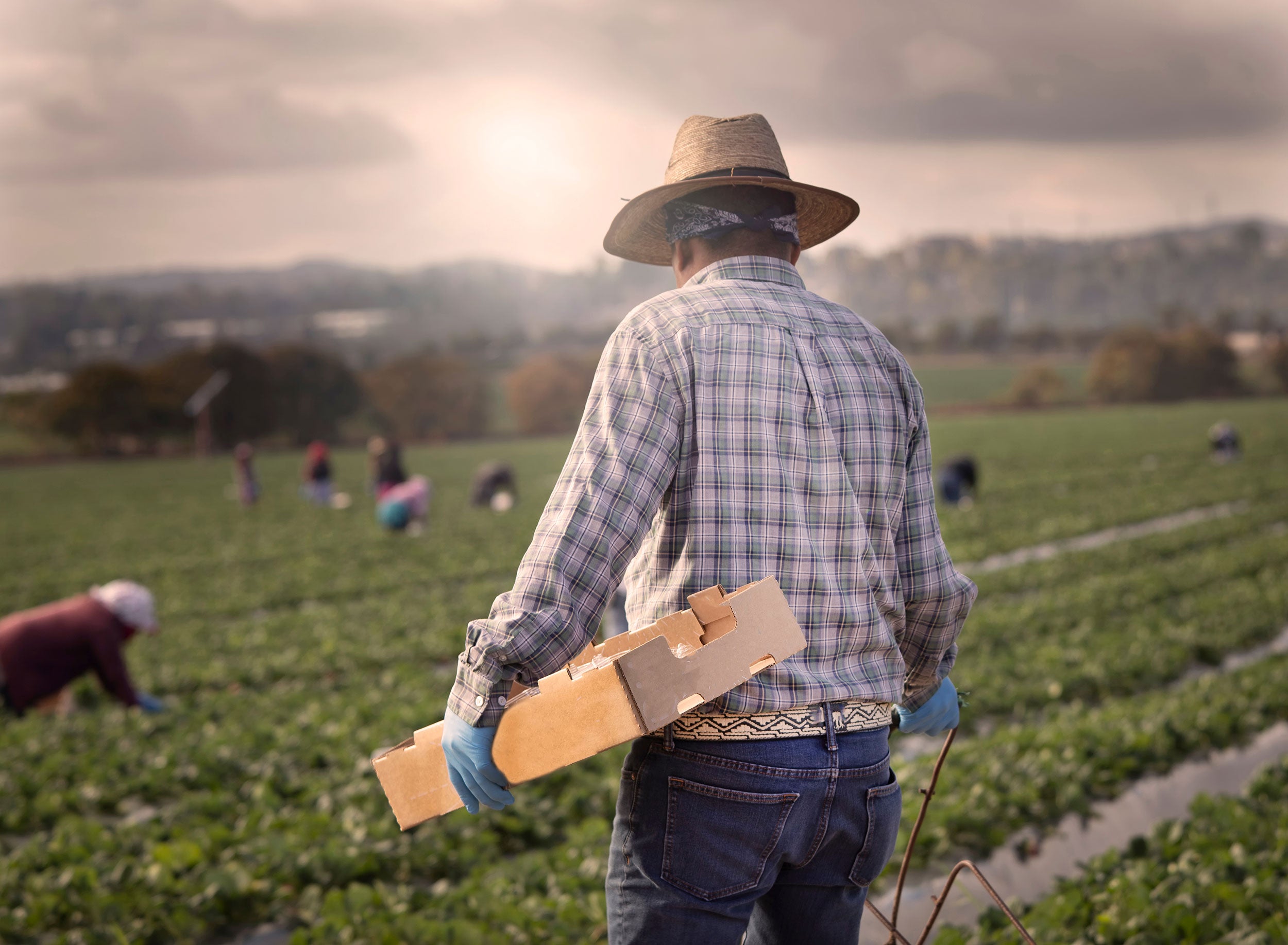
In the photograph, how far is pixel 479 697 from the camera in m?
1.69

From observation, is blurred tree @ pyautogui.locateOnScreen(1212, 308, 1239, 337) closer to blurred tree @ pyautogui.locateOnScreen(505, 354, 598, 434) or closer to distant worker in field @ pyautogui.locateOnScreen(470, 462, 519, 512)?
blurred tree @ pyautogui.locateOnScreen(505, 354, 598, 434)

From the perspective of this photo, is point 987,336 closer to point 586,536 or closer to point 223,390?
point 223,390

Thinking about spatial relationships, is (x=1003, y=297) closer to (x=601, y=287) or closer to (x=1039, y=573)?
(x=601, y=287)

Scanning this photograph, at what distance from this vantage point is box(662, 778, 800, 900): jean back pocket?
5.63 ft

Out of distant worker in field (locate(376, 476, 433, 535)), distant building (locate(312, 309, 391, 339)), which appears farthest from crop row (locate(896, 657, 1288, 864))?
distant building (locate(312, 309, 391, 339))

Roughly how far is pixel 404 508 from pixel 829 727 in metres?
16.4

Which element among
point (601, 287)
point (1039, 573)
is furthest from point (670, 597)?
point (601, 287)

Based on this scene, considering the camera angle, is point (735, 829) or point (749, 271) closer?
point (735, 829)

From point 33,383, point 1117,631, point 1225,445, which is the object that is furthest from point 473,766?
point 33,383

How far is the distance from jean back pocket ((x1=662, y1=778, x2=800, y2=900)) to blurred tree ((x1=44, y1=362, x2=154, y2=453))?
2552 inches

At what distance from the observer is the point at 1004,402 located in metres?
61.2

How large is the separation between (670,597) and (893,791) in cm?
56

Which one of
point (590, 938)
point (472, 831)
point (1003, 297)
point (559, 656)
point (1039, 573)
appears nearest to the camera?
point (559, 656)

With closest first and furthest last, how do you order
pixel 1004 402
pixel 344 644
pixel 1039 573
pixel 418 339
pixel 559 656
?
pixel 559 656 → pixel 344 644 → pixel 1039 573 → pixel 1004 402 → pixel 418 339
